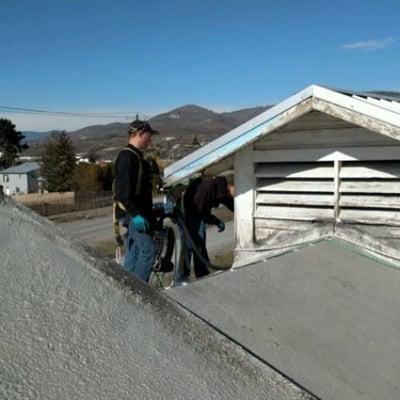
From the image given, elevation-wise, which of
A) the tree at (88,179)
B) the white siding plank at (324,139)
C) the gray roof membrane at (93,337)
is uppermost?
the white siding plank at (324,139)

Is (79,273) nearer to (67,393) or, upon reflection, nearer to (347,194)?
(67,393)

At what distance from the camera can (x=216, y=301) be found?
2.75 m

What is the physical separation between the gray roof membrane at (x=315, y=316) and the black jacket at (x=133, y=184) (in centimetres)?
161

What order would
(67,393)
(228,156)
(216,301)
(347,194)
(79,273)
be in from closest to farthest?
(67,393) < (79,273) < (216,301) < (347,194) < (228,156)

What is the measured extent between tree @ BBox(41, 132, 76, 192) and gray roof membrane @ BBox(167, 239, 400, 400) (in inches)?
2325

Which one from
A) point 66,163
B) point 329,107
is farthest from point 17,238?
point 66,163

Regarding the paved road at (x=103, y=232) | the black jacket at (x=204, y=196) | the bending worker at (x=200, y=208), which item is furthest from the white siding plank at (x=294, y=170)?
the paved road at (x=103, y=232)

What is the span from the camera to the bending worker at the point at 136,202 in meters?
4.79

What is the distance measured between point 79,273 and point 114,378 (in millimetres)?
558

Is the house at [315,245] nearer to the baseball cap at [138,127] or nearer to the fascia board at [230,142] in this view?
the fascia board at [230,142]

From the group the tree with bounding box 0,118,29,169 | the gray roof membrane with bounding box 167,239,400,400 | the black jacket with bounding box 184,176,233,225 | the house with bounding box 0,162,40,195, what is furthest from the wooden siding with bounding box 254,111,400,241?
the house with bounding box 0,162,40,195

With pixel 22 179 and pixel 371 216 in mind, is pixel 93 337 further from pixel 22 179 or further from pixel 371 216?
pixel 22 179

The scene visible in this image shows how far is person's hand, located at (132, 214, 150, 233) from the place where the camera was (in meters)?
4.70

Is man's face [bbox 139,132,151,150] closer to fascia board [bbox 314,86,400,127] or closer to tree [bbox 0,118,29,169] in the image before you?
fascia board [bbox 314,86,400,127]
